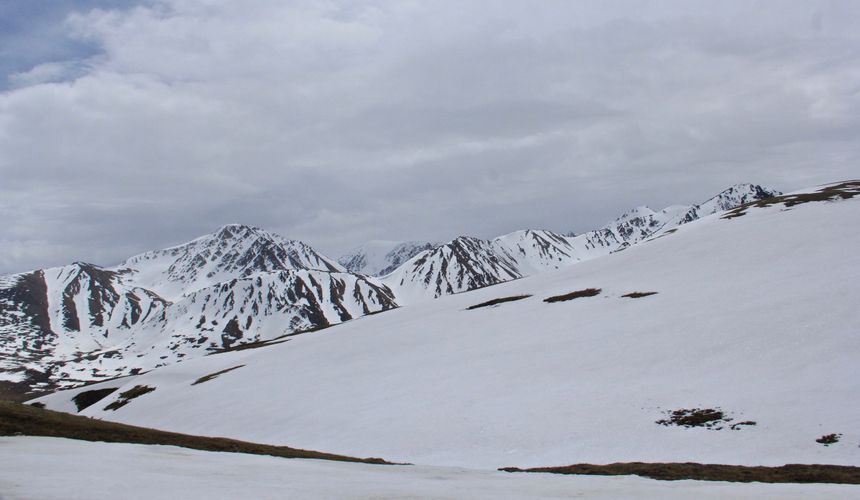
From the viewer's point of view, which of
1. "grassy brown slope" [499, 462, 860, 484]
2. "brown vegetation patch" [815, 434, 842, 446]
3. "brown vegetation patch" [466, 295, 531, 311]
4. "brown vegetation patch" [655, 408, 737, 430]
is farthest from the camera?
"brown vegetation patch" [466, 295, 531, 311]

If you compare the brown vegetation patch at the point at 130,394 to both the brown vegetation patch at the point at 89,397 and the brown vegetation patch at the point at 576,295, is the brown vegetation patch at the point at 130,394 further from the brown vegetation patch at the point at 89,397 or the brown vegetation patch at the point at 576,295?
the brown vegetation patch at the point at 576,295

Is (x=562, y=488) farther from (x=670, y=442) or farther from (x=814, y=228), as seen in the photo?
(x=814, y=228)

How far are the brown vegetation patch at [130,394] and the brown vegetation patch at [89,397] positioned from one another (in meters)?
16.8

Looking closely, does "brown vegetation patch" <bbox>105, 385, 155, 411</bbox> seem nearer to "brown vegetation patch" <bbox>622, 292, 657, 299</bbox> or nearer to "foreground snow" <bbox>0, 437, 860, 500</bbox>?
"foreground snow" <bbox>0, 437, 860, 500</bbox>

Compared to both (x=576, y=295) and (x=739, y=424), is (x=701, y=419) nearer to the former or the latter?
(x=739, y=424)

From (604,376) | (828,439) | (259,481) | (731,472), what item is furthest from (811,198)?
(259,481)

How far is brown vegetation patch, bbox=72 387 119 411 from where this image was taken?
10050 cm

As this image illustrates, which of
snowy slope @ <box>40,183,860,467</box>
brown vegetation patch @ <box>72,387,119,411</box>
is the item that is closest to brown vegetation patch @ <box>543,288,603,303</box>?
snowy slope @ <box>40,183,860,467</box>

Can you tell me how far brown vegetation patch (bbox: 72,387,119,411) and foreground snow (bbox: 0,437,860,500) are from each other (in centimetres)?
9095

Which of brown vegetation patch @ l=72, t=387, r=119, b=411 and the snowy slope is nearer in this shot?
the snowy slope

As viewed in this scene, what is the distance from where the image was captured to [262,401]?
51.9m

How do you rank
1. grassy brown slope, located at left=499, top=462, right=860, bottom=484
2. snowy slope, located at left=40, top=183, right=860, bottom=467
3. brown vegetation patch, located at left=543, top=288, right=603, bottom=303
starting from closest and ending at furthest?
grassy brown slope, located at left=499, top=462, right=860, bottom=484 → snowy slope, located at left=40, top=183, right=860, bottom=467 → brown vegetation patch, located at left=543, top=288, right=603, bottom=303

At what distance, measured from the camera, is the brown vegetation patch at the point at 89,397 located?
100500mm

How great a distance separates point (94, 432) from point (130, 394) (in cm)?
6631
